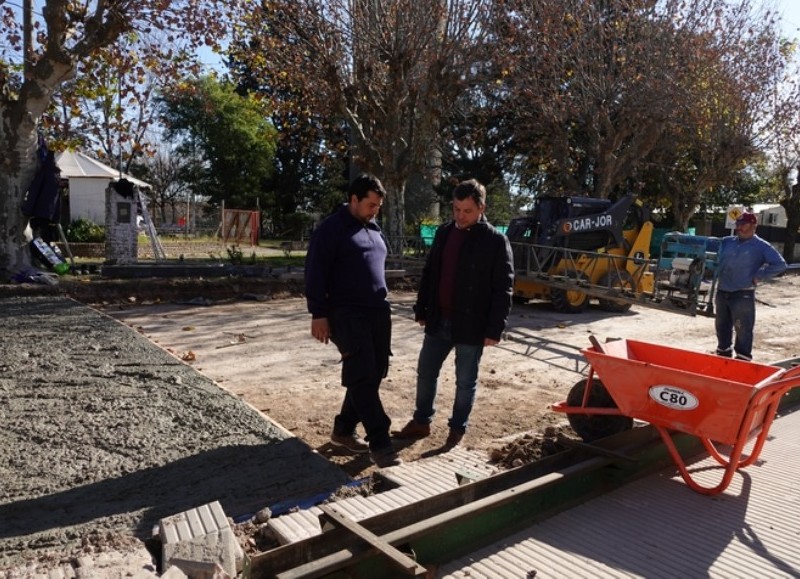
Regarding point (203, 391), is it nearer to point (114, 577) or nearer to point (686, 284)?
point (114, 577)

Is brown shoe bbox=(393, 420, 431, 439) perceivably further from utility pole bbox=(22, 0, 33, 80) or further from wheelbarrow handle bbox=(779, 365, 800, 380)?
utility pole bbox=(22, 0, 33, 80)

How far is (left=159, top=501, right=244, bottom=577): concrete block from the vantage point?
2719mm

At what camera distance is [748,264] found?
24.0 ft

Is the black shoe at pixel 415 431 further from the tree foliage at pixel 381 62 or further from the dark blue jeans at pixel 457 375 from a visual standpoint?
the tree foliage at pixel 381 62

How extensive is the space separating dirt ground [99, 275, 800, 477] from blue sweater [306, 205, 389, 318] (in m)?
1.12

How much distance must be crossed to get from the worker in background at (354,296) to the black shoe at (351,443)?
204 mm

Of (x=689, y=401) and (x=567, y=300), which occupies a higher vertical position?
(x=689, y=401)

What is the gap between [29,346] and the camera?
7.46m

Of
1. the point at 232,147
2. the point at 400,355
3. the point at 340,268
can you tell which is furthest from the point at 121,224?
the point at 232,147

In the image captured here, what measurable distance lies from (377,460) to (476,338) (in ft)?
3.52

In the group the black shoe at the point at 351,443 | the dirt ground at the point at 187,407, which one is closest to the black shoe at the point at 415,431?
the dirt ground at the point at 187,407

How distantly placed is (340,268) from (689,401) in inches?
89.3

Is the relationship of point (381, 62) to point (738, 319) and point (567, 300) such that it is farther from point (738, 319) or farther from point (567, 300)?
point (738, 319)

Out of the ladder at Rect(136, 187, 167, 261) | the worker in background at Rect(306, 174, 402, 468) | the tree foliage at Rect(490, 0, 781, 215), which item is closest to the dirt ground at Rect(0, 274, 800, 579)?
the worker in background at Rect(306, 174, 402, 468)
